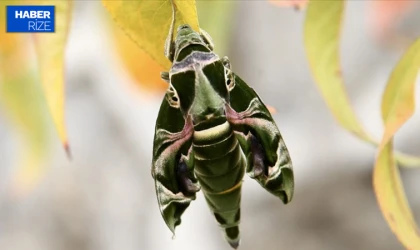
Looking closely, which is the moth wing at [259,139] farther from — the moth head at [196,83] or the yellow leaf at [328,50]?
the yellow leaf at [328,50]

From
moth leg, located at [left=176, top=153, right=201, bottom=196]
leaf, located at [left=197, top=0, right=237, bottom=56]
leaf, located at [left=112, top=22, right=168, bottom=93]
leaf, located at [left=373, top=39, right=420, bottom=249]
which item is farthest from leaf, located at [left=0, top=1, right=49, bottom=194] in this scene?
leaf, located at [left=373, top=39, right=420, bottom=249]

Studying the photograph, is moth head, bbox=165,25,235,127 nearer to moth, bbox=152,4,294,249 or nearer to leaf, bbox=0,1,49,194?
moth, bbox=152,4,294,249

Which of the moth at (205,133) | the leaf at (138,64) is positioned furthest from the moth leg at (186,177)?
the leaf at (138,64)

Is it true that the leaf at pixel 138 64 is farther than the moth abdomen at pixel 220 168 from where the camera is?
Yes

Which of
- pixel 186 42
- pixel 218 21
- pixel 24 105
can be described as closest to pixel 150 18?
pixel 186 42

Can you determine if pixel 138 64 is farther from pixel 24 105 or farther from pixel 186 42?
pixel 186 42

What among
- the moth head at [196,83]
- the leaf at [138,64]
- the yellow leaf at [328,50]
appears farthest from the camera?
the leaf at [138,64]
